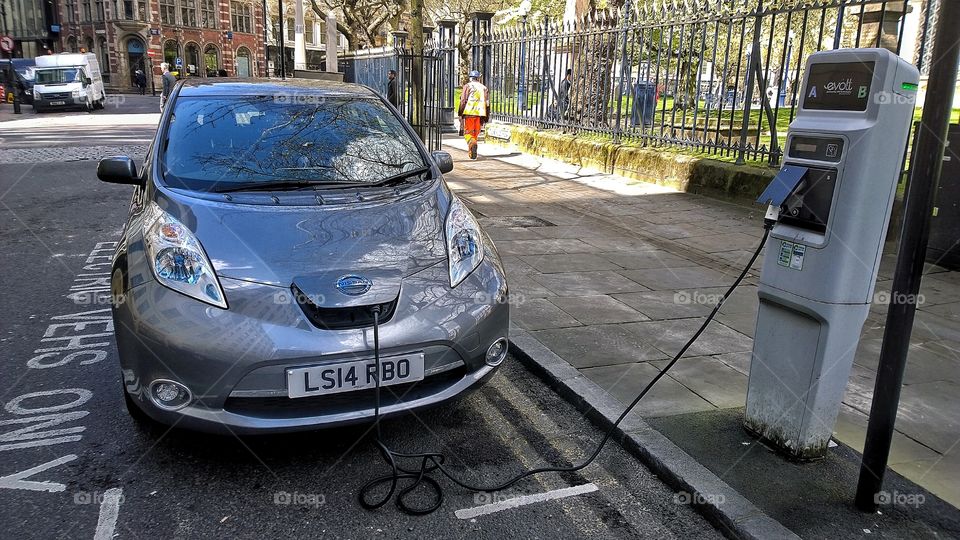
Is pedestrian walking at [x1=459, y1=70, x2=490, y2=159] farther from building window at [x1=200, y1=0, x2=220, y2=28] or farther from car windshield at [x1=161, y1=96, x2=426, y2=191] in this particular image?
building window at [x1=200, y1=0, x2=220, y2=28]

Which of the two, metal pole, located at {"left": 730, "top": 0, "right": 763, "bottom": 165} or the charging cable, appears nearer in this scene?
the charging cable

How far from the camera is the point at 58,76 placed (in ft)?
95.8

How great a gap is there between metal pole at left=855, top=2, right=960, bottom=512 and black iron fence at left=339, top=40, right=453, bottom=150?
819cm

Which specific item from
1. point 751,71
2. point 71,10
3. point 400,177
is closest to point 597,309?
point 400,177

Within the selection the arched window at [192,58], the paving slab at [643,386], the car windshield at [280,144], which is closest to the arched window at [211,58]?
the arched window at [192,58]

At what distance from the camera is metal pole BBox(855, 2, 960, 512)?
8.02ft

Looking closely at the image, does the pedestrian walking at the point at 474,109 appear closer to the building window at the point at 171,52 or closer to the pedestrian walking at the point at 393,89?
the pedestrian walking at the point at 393,89

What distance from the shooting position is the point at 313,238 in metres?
3.18

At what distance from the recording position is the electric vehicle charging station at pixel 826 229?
8.73ft

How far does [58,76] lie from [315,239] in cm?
3222

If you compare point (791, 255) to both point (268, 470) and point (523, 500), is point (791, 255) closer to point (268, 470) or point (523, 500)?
point (523, 500)

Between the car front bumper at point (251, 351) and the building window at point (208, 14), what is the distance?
227 feet

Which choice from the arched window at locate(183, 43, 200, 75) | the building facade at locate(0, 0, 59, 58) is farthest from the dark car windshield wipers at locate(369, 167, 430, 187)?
the building facade at locate(0, 0, 59, 58)

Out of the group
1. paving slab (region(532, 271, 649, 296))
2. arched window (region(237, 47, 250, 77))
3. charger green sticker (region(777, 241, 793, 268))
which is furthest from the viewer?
arched window (region(237, 47, 250, 77))
